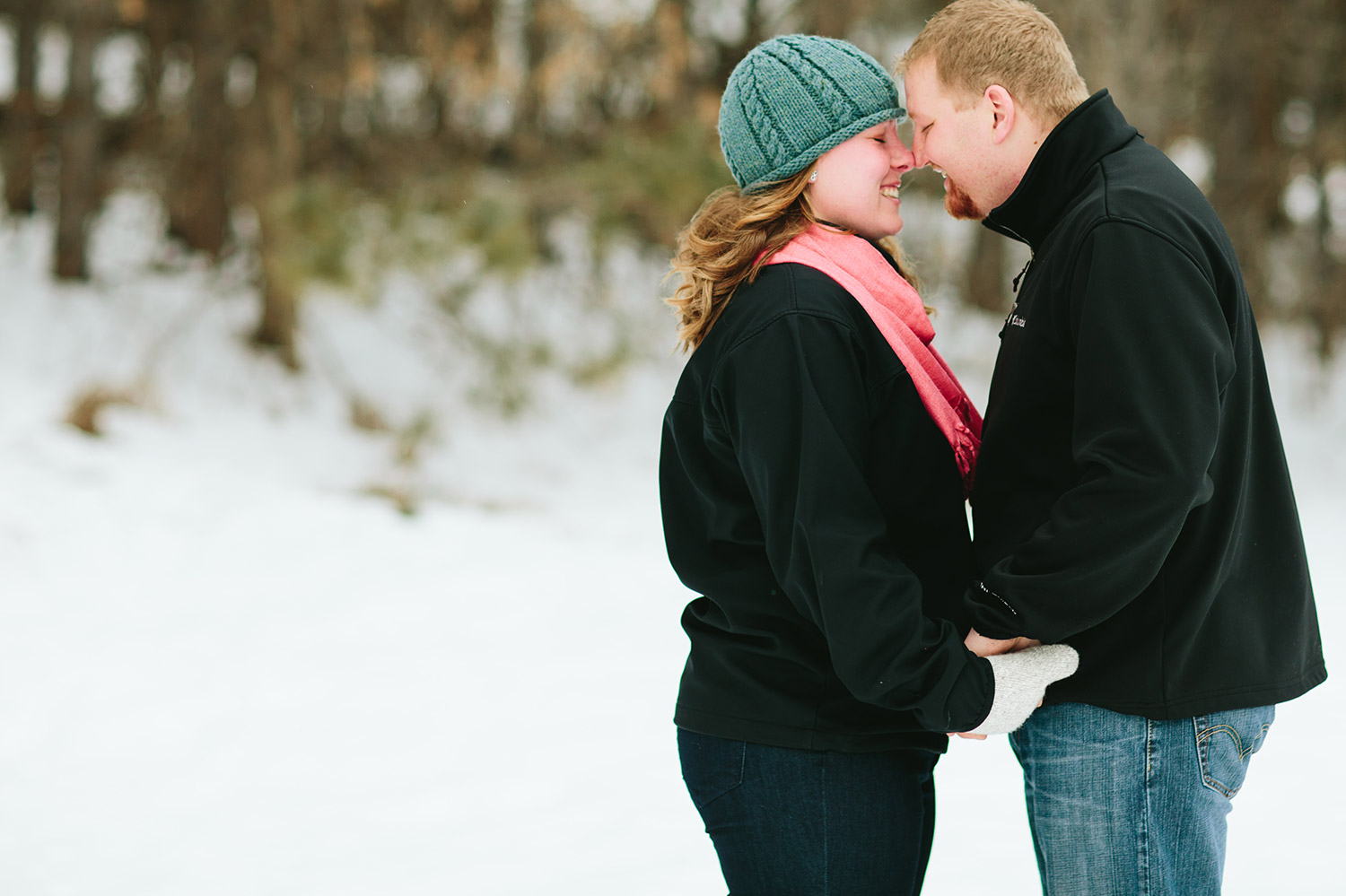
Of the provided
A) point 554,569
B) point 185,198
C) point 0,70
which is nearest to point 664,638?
point 554,569

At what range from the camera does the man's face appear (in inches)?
65.8

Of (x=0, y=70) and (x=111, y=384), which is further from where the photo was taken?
(x=0, y=70)

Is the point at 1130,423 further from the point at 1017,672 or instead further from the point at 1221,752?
the point at 1221,752

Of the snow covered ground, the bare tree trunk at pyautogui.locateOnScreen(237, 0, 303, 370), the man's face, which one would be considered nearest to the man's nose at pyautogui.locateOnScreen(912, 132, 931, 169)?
the man's face

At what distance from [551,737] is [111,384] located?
435 centimetres

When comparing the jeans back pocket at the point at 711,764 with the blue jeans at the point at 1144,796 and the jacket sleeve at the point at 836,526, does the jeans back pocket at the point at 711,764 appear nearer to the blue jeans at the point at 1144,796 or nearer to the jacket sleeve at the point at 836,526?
the jacket sleeve at the point at 836,526

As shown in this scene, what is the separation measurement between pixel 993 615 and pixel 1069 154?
619 mm

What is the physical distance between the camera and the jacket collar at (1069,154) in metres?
1.61

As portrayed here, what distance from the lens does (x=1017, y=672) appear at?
1.54m

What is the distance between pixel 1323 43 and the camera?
950 centimetres

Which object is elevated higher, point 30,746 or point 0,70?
point 0,70

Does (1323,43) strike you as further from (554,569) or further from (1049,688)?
(1049,688)

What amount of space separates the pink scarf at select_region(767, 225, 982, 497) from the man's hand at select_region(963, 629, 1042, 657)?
229 mm

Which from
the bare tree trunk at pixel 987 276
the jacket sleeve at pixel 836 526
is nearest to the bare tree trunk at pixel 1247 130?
the bare tree trunk at pixel 987 276
